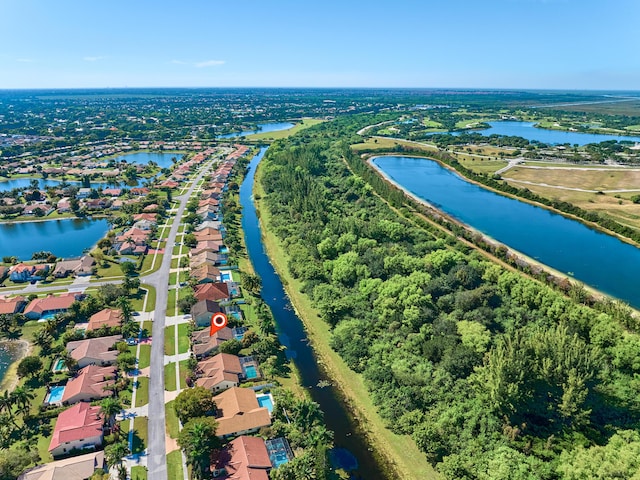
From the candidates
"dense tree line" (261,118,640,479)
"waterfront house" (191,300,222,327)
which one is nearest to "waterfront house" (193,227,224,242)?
"dense tree line" (261,118,640,479)

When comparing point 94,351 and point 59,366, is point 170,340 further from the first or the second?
point 59,366

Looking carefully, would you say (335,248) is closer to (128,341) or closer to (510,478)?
(128,341)

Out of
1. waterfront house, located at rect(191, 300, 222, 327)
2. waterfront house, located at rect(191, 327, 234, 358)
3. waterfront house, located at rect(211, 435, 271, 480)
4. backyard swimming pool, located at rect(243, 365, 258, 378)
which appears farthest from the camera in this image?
waterfront house, located at rect(191, 300, 222, 327)

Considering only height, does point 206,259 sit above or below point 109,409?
above

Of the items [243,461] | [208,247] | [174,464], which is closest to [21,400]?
[174,464]

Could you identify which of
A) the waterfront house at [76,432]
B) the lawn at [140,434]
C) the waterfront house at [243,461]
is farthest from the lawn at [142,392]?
the waterfront house at [243,461]

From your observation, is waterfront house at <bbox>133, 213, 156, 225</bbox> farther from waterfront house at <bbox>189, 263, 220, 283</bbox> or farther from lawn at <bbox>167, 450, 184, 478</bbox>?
lawn at <bbox>167, 450, 184, 478</bbox>
